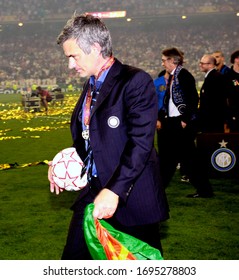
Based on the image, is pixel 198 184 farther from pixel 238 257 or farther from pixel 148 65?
pixel 148 65

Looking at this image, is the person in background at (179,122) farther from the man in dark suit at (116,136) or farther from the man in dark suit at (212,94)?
the man in dark suit at (116,136)

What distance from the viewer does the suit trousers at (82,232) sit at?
309 centimetres

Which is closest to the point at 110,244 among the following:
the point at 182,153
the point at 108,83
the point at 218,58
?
the point at 108,83

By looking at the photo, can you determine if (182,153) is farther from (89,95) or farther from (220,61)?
(89,95)

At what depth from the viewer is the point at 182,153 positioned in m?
7.50

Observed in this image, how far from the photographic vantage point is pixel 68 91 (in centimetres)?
4644

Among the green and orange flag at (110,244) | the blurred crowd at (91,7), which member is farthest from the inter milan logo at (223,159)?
the blurred crowd at (91,7)

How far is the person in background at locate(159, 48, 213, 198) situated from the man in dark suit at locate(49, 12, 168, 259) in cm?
417

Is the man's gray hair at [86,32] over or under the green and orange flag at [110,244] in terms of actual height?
over

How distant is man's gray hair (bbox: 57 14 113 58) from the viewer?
2.87 m

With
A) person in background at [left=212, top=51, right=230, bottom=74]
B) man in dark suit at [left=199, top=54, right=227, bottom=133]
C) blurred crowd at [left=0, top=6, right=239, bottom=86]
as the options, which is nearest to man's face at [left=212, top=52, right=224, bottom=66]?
person in background at [left=212, top=51, right=230, bottom=74]

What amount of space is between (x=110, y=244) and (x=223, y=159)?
5.96 meters

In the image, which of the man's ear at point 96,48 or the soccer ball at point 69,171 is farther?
the soccer ball at point 69,171

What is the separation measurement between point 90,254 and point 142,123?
→ 75 centimetres
